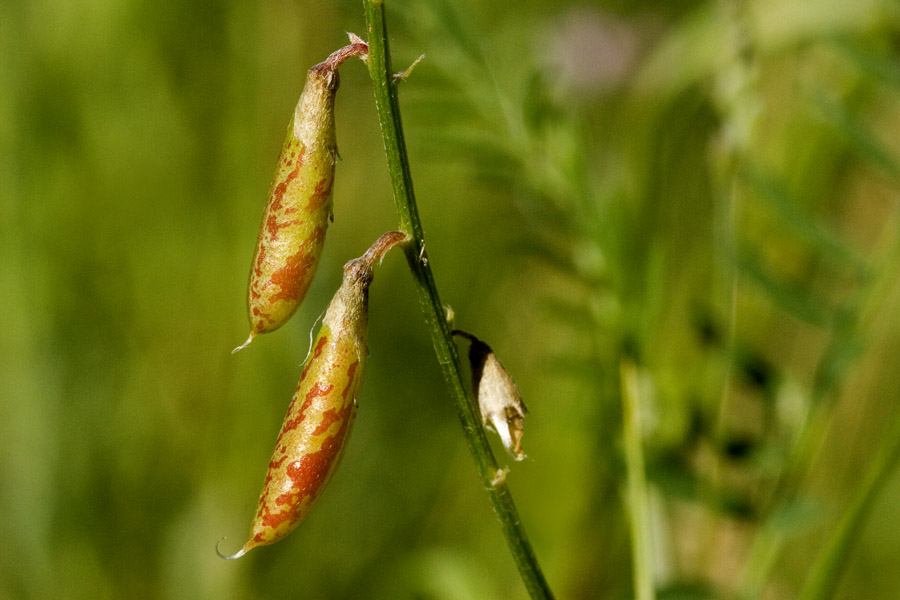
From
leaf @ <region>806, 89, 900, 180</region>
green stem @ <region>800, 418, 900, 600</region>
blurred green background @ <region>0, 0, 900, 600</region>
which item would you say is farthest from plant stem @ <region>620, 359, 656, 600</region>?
leaf @ <region>806, 89, 900, 180</region>

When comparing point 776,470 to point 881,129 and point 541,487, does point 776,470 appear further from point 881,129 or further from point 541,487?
point 881,129

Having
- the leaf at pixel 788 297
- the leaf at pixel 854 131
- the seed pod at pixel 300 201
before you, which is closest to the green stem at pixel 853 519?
the leaf at pixel 788 297

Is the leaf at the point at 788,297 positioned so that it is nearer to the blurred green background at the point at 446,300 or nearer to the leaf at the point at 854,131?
the blurred green background at the point at 446,300

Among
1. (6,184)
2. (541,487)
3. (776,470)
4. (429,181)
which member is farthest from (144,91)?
(776,470)

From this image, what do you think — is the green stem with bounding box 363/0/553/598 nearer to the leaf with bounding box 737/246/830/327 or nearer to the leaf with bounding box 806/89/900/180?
the leaf with bounding box 737/246/830/327

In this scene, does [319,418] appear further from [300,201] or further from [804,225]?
[804,225]
